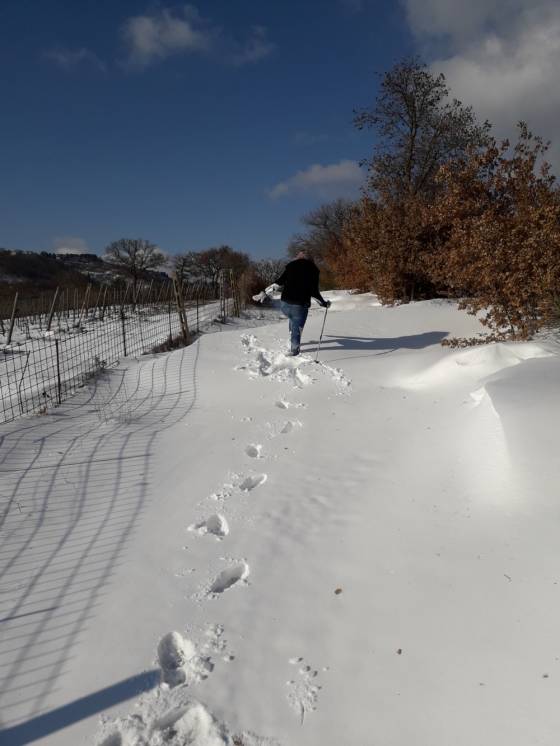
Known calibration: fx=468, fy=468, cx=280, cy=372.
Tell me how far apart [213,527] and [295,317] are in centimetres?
440

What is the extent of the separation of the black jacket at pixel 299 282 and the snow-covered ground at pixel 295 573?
2249 mm

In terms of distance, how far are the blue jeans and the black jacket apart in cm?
8

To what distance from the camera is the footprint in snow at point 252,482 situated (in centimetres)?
396

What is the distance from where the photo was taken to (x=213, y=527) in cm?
343

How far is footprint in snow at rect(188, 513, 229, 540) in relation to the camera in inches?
131

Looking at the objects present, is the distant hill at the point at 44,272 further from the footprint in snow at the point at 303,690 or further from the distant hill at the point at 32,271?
the footprint in snow at the point at 303,690

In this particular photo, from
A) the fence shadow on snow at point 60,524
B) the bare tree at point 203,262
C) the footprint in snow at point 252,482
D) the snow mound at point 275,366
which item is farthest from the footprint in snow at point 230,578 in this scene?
the bare tree at point 203,262

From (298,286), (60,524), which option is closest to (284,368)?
(298,286)

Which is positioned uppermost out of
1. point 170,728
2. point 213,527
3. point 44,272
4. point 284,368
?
point 44,272

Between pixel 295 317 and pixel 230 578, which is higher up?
pixel 295 317

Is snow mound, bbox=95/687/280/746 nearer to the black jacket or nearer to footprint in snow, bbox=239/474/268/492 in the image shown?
footprint in snow, bbox=239/474/268/492

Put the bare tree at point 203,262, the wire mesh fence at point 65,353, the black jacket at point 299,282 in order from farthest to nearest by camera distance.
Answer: the bare tree at point 203,262
the black jacket at point 299,282
the wire mesh fence at point 65,353

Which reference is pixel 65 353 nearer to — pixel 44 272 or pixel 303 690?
pixel 303 690

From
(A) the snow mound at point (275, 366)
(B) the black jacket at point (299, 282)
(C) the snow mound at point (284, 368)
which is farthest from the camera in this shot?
(B) the black jacket at point (299, 282)
